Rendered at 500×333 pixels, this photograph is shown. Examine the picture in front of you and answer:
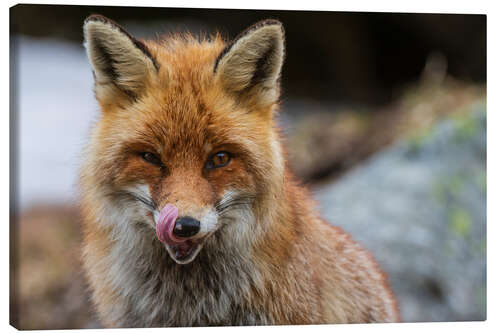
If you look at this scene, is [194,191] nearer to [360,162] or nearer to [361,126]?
[360,162]

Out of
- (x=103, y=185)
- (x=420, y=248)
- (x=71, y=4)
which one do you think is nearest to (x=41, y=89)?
(x=71, y=4)

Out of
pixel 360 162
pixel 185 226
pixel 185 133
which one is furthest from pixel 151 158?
pixel 360 162

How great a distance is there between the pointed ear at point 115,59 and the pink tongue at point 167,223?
27.4 inches

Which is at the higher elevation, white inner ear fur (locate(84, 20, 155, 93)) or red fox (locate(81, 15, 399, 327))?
white inner ear fur (locate(84, 20, 155, 93))

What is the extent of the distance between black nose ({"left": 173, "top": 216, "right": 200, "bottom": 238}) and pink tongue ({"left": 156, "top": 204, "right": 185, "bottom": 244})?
0.08 feet

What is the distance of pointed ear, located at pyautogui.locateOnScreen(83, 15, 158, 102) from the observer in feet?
9.78

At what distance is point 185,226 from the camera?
2.67 m

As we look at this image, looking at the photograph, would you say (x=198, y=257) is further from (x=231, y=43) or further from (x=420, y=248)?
(x=420, y=248)

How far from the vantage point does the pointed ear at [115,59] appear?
9.78 feet

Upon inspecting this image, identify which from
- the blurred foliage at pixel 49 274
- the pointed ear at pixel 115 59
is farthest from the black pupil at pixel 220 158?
the blurred foliage at pixel 49 274

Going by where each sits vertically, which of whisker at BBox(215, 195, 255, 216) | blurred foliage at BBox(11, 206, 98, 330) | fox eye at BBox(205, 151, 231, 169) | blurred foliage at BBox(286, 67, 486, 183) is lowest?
blurred foliage at BBox(11, 206, 98, 330)

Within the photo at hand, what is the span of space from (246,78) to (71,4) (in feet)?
5.96

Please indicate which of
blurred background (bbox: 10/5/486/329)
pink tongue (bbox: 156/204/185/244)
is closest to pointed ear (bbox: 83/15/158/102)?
blurred background (bbox: 10/5/486/329)

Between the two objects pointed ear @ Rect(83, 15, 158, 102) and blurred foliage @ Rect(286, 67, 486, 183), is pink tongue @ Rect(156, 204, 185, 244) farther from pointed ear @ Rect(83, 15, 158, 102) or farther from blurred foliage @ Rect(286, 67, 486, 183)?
blurred foliage @ Rect(286, 67, 486, 183)
